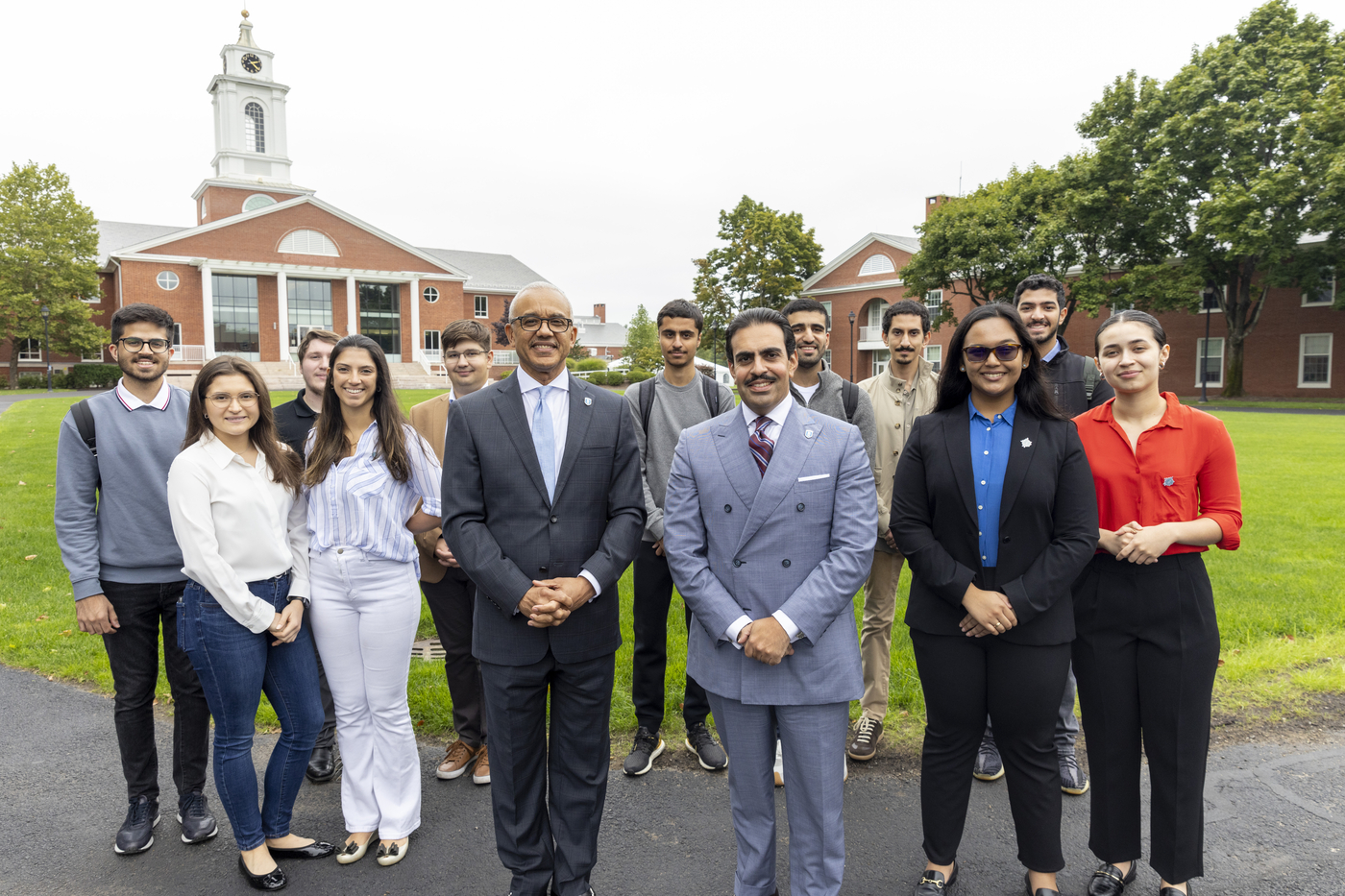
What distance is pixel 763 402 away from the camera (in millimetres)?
3098

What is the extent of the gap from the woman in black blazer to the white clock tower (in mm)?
61722

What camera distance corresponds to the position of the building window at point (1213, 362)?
39.2m

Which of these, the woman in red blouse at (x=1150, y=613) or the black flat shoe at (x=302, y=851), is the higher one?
the woman in red blouse at (x=1150, y=613)

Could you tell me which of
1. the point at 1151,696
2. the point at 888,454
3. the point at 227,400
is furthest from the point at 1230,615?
the point at 227,400

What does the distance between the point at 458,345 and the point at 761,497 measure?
104 inches

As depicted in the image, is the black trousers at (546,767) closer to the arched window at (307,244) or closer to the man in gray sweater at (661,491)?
the man in gray sweater at (661,491)

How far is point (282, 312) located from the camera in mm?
50094

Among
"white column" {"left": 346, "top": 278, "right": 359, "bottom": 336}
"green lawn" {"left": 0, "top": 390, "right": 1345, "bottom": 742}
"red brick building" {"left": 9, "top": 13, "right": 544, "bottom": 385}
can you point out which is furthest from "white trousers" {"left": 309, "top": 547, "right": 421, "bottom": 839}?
"white column" {"left": 346, "top": 278, "right": 359, "bottom": 336}

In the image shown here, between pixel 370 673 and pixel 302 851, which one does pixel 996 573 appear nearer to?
pixel 370 673

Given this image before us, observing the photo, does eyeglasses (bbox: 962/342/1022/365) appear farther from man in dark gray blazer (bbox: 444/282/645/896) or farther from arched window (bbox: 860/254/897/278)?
arched window (bbox: 860/254/897/278)

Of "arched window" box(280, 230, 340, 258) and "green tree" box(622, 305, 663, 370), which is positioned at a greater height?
"arched window" box(280, 230, 340, 258)

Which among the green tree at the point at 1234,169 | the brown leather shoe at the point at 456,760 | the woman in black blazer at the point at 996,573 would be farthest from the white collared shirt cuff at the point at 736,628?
the green tree at the point at 1234,169

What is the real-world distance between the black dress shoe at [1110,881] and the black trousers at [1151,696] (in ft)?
0.20

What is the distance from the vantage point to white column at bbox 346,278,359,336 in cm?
5191
